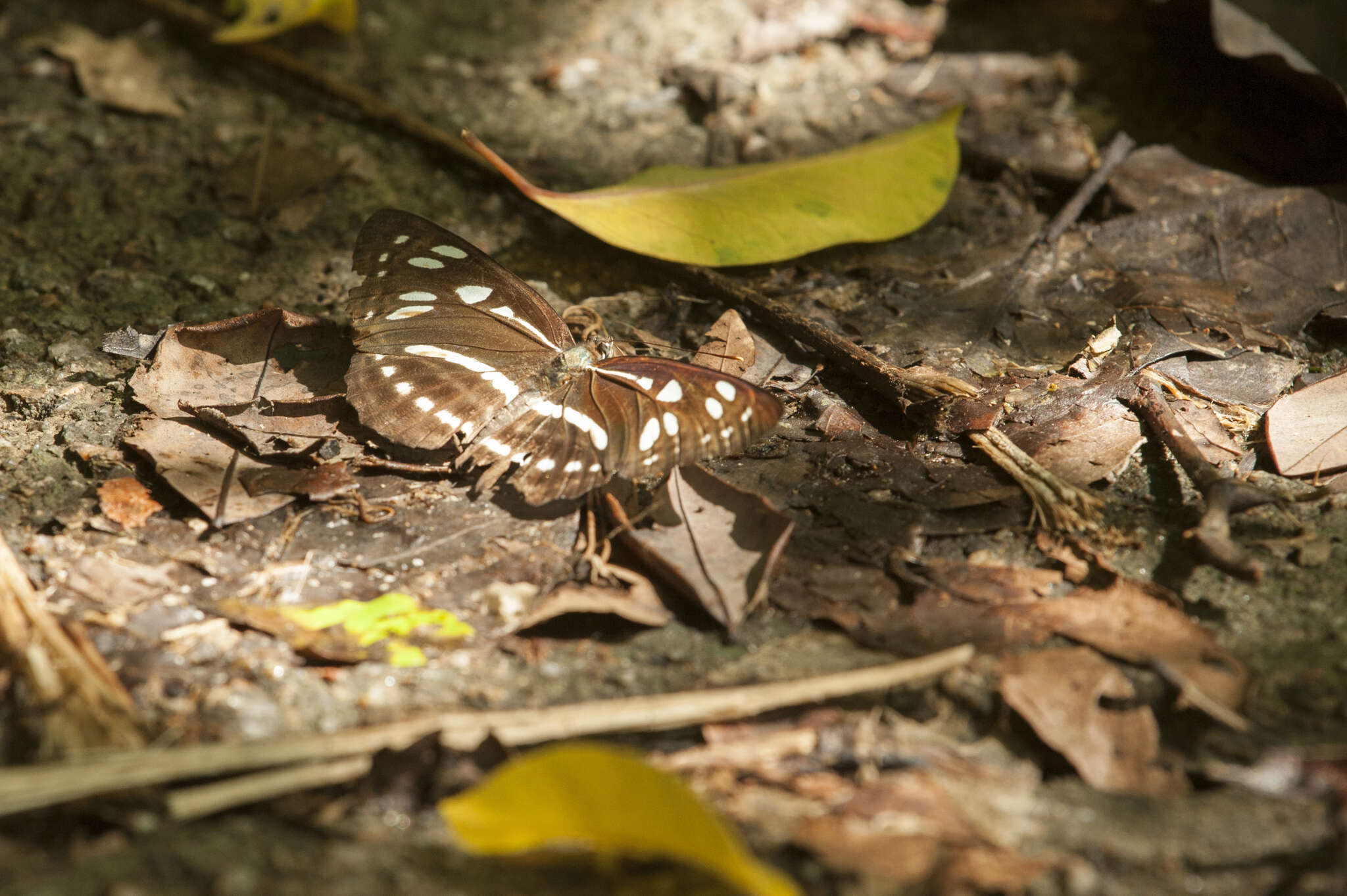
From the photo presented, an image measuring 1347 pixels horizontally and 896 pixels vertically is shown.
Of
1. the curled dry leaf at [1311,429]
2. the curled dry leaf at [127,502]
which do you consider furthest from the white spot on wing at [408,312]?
the curled dry leaf at [1311,429]

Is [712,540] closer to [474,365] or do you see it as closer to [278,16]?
[474,365]

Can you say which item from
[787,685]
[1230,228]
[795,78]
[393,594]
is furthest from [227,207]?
[1230,228]

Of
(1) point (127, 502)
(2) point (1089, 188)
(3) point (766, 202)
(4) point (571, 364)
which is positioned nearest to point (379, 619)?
(1) point (127, 502)

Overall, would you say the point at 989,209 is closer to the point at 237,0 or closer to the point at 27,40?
the point at 237,0

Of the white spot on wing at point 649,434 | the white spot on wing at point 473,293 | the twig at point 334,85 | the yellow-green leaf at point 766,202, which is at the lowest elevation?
the white spot on wing at point 649,434

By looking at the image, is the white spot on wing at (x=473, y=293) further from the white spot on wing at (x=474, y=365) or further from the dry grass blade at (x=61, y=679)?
the dry grass blade at (x=61, y=679)

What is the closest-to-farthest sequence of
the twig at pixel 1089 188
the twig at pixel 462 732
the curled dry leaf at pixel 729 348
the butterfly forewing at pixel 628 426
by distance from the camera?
1. the twig at pixel 462 732
2. the butterfly forewing at pixel 628 426
3. the curled dry leaf at pixel 729 348
4. the twig at pixel 1089 188
